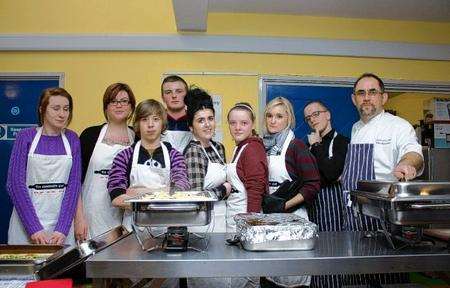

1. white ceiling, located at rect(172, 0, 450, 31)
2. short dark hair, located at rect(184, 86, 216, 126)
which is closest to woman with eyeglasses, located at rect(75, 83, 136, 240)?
Result: short dark hair, located at rect(184, 86, 216, 126)

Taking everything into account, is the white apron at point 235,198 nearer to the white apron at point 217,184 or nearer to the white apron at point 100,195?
the white apron at point 217,184

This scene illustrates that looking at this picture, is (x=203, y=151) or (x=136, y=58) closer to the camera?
(x=203, y=151)

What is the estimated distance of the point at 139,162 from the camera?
80.6 inches

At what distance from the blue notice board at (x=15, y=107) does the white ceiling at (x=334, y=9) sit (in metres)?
1.42

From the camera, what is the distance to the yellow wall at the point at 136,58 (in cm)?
350

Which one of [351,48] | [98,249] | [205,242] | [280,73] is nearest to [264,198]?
[205,242]

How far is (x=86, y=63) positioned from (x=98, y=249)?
241 centimetres

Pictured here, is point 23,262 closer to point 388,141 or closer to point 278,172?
point 278,172

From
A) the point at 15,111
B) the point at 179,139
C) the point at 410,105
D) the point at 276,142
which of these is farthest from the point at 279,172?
the point at 410,105

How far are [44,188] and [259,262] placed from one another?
56.5 inches

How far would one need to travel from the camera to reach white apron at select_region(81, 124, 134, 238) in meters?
2.31

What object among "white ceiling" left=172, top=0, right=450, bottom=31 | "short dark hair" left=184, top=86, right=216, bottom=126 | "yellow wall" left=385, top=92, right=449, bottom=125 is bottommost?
"short dark hair" left=184, top=86, right=216, bottom=126

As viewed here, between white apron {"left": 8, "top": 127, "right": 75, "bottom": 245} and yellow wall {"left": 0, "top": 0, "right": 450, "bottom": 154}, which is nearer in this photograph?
white apron {"left": 8, "top": 127, "right": 75, "bottom": 245}

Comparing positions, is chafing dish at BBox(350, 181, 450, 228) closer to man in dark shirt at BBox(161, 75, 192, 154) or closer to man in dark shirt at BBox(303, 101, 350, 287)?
man in dark shirt at BBox(303, 101, 350, 287)
